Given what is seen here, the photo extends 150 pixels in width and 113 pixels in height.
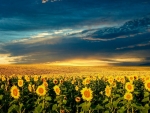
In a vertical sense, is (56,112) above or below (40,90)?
below

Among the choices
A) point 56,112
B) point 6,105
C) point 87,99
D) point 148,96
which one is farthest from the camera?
point 6,105

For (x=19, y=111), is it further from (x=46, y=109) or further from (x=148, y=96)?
(x=148, y=96)

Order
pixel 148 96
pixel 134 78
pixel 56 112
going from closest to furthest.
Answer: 1. pixel 56 112
2. pixel 148 96
3. pixel 134 78

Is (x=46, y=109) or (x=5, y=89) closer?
(x=46, y=109)

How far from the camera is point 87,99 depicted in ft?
33.9

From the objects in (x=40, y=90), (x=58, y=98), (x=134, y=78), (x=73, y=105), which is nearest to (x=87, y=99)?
(x=58, y=98)

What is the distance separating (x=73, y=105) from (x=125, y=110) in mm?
3488

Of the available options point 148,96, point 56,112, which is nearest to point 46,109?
point 56,112

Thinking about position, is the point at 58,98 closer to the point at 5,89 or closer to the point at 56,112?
the point at 56,112

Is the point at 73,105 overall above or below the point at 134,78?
below

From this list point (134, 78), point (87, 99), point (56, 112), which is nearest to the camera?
point (87, 99)

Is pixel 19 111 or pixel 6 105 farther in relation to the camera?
pixel 6 105

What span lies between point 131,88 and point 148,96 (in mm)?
763

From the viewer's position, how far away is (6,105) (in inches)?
532
